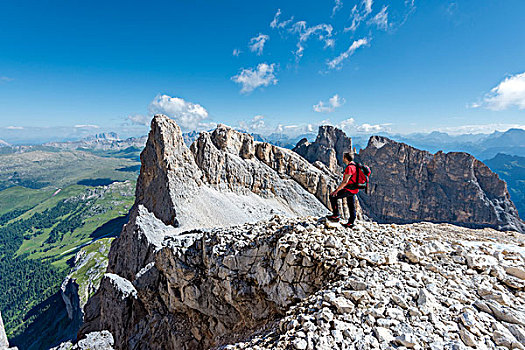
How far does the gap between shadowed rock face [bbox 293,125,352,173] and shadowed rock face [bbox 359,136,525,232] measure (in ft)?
60.8

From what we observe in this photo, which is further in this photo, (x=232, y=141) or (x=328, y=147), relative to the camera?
(x=328, y=147)

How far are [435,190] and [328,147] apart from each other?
63.5 meters

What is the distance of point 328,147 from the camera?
137500 millimetres

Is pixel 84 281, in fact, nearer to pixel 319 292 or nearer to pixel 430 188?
pixel 319 292

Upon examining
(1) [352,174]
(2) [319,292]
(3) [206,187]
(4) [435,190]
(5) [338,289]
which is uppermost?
(1) [352,174]

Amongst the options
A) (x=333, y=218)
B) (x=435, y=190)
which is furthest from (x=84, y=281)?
(x=435, y=190)

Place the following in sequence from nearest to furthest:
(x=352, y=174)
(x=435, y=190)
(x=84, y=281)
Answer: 1. (x=352, y=174)
2. (x=84, y=281)
3. (x=435, y=190)

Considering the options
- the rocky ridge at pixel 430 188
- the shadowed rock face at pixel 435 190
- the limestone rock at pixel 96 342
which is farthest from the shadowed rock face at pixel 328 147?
the limestone rock at pixel 96 342

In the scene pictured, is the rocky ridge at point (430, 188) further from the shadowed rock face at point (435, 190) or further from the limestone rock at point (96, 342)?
the limestone rock at point (96, 342)

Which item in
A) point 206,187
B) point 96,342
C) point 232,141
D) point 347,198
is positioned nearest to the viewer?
point 347,198

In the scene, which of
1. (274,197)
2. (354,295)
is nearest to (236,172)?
(274,197)

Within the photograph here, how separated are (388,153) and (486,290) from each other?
141 metres

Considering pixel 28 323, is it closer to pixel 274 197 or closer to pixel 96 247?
pixel 96 247

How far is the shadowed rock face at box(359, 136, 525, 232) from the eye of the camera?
373 ft
